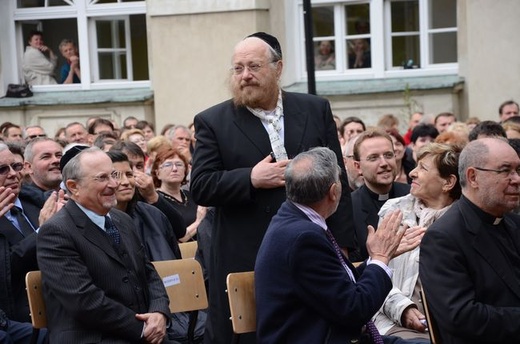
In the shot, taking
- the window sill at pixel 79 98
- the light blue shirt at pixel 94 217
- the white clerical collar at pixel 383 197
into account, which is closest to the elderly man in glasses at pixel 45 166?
the light blue shirt at pixel 94 217

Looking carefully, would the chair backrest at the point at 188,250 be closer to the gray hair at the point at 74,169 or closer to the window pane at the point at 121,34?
the gray hair at the point at 74,169

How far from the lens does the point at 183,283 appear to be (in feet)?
24.4

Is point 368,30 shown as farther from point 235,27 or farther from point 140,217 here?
point 140,217

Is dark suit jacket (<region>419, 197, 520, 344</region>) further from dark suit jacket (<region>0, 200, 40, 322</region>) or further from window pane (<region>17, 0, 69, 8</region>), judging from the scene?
window pane (<region>17, 0, 69, 8</region>)

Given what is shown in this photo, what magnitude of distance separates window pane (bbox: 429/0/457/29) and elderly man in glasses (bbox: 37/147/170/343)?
10.4 metres

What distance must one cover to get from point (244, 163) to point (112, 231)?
1.00 metres

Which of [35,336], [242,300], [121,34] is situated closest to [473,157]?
[242,300]

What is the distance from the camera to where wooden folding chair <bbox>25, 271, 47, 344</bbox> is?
252 inches

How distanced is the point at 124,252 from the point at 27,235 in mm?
1081

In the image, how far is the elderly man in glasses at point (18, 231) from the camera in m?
7.02

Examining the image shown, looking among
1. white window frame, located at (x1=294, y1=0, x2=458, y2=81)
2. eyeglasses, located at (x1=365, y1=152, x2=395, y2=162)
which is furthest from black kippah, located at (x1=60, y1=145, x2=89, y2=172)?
white window frame, located at (x1=294, y1=0, x2=458, y2=81)

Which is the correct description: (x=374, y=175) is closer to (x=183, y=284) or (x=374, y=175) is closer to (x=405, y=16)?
(x=183, y=284)

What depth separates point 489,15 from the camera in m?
15.2

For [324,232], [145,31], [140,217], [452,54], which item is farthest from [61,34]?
[324,232]
